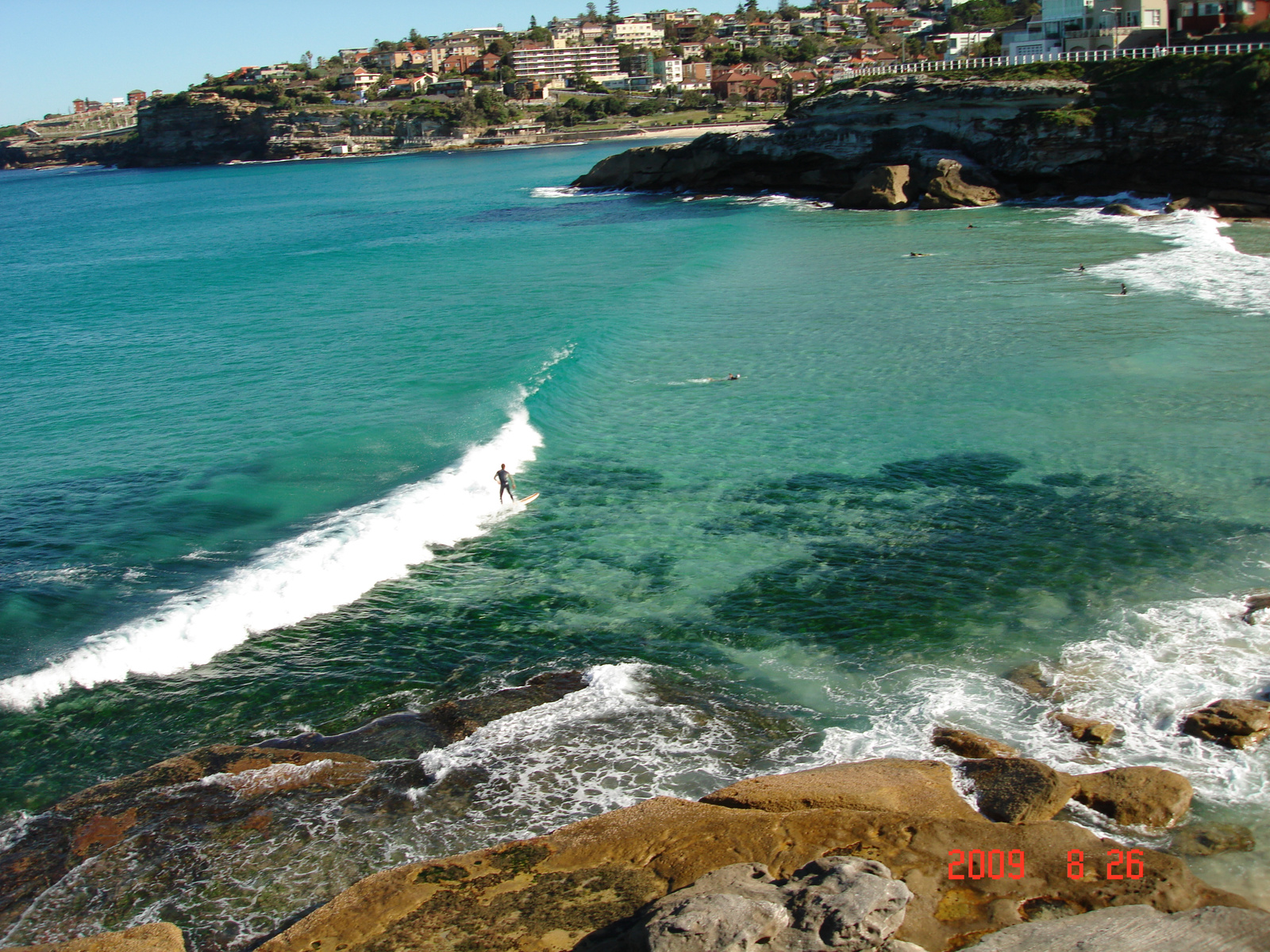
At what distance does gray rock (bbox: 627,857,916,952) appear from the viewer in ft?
25.0

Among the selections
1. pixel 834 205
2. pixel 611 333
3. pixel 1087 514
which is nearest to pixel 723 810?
pixel 1087 514

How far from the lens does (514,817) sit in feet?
35.7

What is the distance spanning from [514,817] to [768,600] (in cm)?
638

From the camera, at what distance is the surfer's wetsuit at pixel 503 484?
65.1 feet

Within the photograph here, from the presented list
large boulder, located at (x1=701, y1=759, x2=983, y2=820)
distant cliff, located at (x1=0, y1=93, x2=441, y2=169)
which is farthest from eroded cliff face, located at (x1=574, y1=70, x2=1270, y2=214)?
distant cliff, located at (x1=0, y1=93, x2=441, y2=169)

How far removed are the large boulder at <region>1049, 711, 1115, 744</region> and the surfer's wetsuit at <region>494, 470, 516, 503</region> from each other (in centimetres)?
1165

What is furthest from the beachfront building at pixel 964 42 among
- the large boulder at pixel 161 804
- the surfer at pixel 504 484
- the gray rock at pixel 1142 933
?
the gray rock at pixel 1142 933

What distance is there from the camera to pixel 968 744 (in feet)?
38.1

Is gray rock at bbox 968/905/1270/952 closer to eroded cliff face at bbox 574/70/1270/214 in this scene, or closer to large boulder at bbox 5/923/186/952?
large boulder at bbox 5/923/186/952

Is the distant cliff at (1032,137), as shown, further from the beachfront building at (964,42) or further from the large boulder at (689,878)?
the large boulder at (689,878)

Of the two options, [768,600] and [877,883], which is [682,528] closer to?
[768,600]

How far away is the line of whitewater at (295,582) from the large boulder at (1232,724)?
12785mm

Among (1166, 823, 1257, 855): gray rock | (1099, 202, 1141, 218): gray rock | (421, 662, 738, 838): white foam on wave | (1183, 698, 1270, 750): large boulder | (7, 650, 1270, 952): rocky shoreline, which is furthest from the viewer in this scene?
(1099, 202, 1141, 218): gray rock

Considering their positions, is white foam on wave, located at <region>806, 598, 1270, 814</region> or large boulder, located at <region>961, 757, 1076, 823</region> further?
white foam on wave, located at <region>806, 598, 1270, 814</region>
